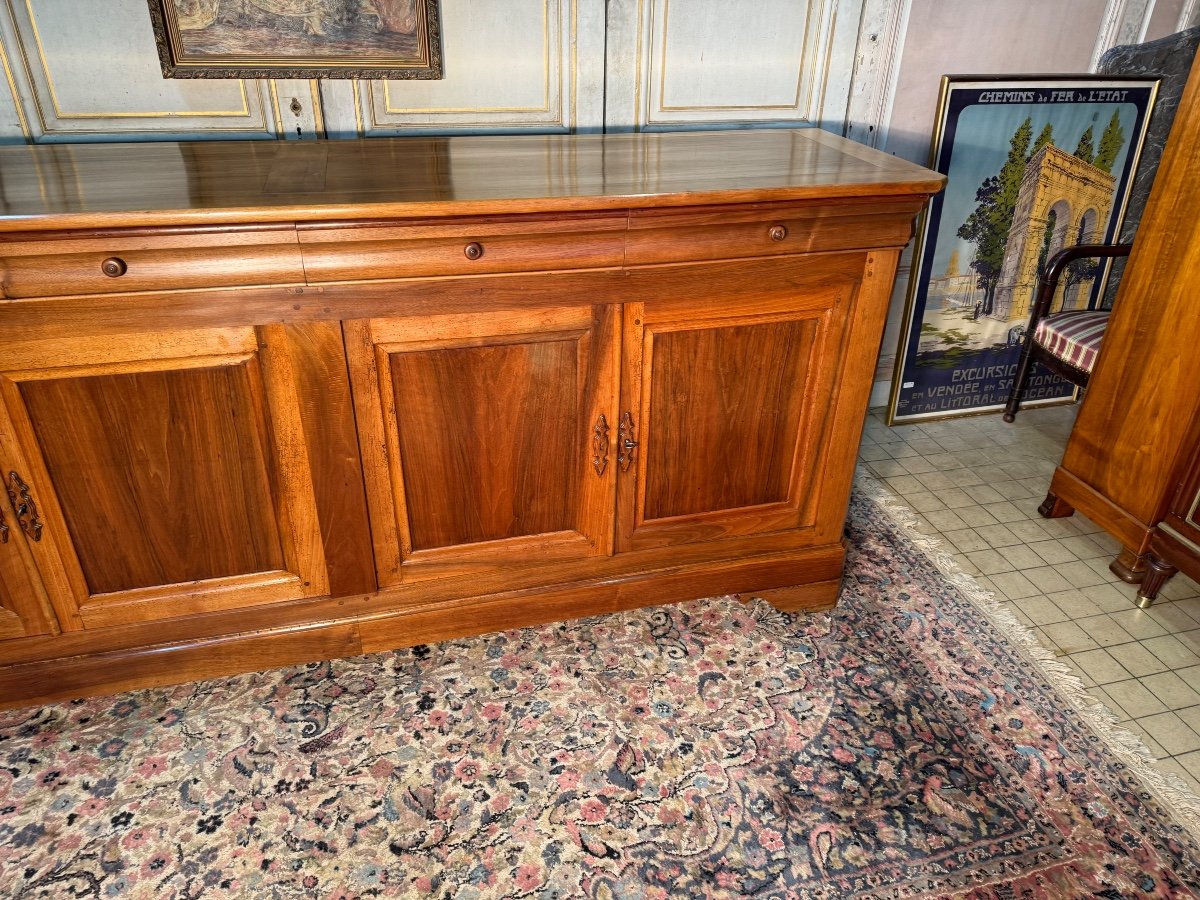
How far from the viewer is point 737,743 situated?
1932 millimetres

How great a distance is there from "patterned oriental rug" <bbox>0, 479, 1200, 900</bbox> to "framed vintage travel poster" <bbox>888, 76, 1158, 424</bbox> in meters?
1.30

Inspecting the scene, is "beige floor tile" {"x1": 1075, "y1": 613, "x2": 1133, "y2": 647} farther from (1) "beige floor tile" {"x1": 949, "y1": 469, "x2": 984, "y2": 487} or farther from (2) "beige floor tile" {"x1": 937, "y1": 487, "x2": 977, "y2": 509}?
(1) "beige floor tile" {"x1": 949, "y1": 469, "x2": 984, "y2": 487}

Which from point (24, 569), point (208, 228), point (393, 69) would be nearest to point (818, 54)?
point (393, 69)

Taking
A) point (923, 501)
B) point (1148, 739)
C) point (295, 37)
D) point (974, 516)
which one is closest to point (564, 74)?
point (295, 37)

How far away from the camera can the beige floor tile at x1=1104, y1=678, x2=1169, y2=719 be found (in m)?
2.02

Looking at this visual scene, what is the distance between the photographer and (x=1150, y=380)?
7.66 ft

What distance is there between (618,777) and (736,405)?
0.90 meters

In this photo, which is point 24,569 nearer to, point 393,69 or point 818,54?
point 393,69

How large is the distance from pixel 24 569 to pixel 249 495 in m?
0.49

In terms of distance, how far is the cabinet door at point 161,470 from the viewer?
1.63m

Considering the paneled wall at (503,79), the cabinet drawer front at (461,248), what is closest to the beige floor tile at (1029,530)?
the paneled wall at (503,79)

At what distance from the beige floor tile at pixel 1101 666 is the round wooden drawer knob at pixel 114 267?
7.79 ft

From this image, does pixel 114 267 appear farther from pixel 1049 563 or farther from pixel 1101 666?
pixel 1049 563

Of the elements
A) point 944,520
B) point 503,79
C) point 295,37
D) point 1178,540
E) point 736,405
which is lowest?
point 944,520
